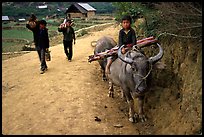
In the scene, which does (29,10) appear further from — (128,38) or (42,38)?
(128,38)

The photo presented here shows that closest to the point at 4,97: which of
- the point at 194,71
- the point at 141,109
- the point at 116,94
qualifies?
the point at 116,94

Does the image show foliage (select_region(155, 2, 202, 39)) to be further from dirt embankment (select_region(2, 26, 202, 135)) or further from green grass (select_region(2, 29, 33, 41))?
green grass (select_region(2, 29, 33, 41))

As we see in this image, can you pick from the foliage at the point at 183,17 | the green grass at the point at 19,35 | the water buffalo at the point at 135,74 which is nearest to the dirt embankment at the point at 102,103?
the foliage at the point at 183,17

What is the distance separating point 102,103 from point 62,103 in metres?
1.04

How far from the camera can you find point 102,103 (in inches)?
326

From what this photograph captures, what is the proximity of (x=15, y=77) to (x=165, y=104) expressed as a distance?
5.89 metres

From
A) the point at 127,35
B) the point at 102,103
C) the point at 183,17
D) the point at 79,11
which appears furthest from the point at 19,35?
the point at 183,17

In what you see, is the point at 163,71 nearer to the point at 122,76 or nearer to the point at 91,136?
the point at 122,76

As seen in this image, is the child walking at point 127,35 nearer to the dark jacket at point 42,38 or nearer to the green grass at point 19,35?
the dark jacket at point 42,38

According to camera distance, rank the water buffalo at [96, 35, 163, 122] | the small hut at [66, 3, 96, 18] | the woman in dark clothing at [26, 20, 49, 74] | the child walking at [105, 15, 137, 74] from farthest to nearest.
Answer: the small hut at [66, 3, 96, 18]
the woman in dark clothing at [26, 20, 49, 74]
the child walking at [105, 15, 137, 74]
the water buffalo at [96, 35, 163, 122]

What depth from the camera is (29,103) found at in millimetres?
8312

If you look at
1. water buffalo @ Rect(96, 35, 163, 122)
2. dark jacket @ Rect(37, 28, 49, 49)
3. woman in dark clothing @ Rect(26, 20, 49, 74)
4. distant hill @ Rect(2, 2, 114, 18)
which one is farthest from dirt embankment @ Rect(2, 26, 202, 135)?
distant hill @ Rect(2, 2, 114, 18)

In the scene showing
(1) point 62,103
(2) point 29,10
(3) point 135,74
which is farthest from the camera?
(2) point 29,10

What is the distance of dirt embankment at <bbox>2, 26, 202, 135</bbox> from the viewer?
6598 mm
